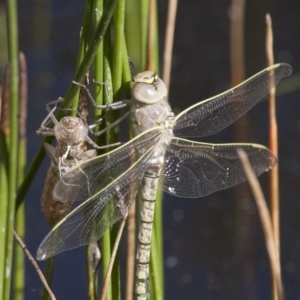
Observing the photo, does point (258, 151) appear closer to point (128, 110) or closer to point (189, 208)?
point (128, 110)

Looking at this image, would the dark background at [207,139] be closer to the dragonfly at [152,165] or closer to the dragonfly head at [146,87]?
the dragonfly at [152,165]

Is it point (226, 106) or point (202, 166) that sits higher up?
point (226, 106)

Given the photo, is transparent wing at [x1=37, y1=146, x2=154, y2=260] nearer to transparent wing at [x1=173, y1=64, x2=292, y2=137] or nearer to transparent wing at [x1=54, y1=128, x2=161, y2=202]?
transparent wing at [x1=54, y1=128, x2=161, y2=202]

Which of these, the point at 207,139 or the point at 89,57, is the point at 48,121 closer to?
the point at 89,57

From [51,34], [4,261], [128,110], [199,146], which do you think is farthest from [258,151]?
[51,34]

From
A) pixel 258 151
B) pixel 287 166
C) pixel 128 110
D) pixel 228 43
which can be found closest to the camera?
pixel 128 110

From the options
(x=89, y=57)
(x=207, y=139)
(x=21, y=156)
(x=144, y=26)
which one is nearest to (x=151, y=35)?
(x=144, y=26)
